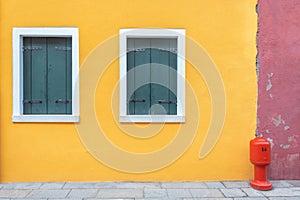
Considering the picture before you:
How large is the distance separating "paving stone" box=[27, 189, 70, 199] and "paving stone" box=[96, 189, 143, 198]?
0.56m

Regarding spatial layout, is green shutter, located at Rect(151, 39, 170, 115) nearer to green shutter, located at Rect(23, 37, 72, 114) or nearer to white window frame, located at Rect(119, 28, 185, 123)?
white window frame, located at Rect(119, 28, 185, 123)

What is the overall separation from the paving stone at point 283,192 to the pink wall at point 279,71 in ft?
2.52

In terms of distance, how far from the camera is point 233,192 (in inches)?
177

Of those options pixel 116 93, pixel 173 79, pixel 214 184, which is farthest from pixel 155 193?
pixel 173 79

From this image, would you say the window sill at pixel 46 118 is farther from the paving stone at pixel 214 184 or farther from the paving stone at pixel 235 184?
the paving stone at pixel 235 184

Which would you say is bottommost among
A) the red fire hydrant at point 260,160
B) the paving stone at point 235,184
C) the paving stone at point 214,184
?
the paving stone at point 214,184

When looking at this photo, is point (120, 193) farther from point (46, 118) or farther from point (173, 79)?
point (173, 79)

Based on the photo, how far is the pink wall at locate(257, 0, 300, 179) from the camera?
498cm

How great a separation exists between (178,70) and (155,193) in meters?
2.13

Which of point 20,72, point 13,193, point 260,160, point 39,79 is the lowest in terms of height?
point 13,193

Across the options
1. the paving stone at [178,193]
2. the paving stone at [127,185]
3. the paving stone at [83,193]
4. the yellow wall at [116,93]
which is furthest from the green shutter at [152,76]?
the paving stone at [83,193]

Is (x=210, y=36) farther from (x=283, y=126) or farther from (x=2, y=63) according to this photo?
(x=2, y=63)

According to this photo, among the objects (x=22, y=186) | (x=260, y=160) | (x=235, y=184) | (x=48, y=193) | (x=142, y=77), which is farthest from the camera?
(x=142, y=77)

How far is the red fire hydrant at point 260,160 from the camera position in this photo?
15.0ft
